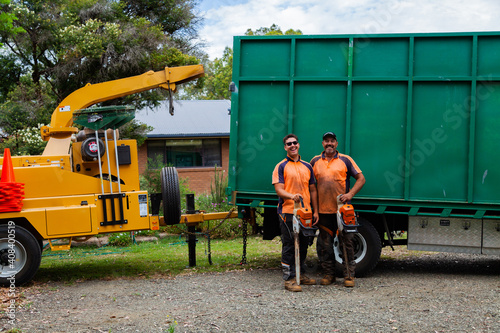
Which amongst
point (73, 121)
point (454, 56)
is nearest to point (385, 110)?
point (454, 56)

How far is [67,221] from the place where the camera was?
704 centimetres

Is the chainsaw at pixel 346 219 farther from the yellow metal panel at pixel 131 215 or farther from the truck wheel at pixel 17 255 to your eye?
the truck wheel at pixel 17 255

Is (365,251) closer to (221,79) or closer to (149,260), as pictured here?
(149,260)

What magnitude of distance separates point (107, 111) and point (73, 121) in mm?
833

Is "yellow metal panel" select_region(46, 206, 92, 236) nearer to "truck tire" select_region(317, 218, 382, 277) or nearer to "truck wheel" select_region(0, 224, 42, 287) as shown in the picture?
"truck wheel" select_region(0, 224, 42, 287)

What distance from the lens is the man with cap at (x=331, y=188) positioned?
677 cm

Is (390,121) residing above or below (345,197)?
above

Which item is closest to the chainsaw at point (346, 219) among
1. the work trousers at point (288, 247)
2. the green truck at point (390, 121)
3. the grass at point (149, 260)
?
the work trousers at point (288, 247)

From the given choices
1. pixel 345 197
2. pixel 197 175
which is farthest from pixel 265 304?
pixel 197 175

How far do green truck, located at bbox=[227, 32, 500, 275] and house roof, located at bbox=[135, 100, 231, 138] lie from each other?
12.2 m

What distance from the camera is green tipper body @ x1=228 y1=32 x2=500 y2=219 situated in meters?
6.99

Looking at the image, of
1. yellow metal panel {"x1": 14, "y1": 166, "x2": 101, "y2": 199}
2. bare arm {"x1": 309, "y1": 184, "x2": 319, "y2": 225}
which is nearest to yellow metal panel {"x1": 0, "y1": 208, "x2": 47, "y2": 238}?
yellow metal panel {"x1": 14, "y1": 166, "x2": 101, "y2": 199}

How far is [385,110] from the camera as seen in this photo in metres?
7.20

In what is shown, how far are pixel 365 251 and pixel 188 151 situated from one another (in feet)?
47.6
